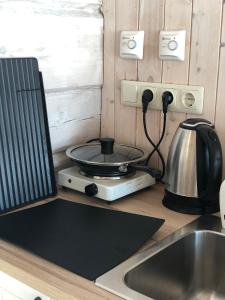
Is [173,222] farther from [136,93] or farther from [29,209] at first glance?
[136,93]

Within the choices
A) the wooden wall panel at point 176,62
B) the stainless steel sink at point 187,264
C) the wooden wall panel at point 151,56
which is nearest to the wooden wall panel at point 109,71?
the wooden wall panel at point 151,56

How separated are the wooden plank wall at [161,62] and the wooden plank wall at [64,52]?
0.16ft

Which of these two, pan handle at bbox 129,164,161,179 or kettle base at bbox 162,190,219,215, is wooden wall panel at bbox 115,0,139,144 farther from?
kettle base at bbox 162,190,219,215

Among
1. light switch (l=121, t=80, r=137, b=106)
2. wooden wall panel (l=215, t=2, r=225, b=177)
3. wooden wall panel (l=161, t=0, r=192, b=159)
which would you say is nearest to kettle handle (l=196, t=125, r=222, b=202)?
wooden wall panel (l=215, t=2, r=225, b=177)

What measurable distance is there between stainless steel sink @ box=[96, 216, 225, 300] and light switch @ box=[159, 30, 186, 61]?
52 cm

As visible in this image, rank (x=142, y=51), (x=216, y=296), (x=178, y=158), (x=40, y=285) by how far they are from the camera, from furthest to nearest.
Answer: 1. (x=142, y=51)
2. (x=178, y=158)
3. (x=216, y=296)
4. (x=40, y=285)

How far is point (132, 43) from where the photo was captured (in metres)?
1.45

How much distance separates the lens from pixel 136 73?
1511 mm

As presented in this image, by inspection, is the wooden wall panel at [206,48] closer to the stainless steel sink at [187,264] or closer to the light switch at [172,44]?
the light switch at [172,44]

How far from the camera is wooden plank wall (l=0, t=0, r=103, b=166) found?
1.28 metres

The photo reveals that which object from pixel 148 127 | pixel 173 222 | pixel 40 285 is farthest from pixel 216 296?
pixel 148 127

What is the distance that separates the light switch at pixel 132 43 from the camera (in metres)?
1.44

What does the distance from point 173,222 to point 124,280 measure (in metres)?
0.34

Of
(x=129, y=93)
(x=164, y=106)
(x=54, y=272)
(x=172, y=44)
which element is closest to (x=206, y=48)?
(x=172, y=44)
